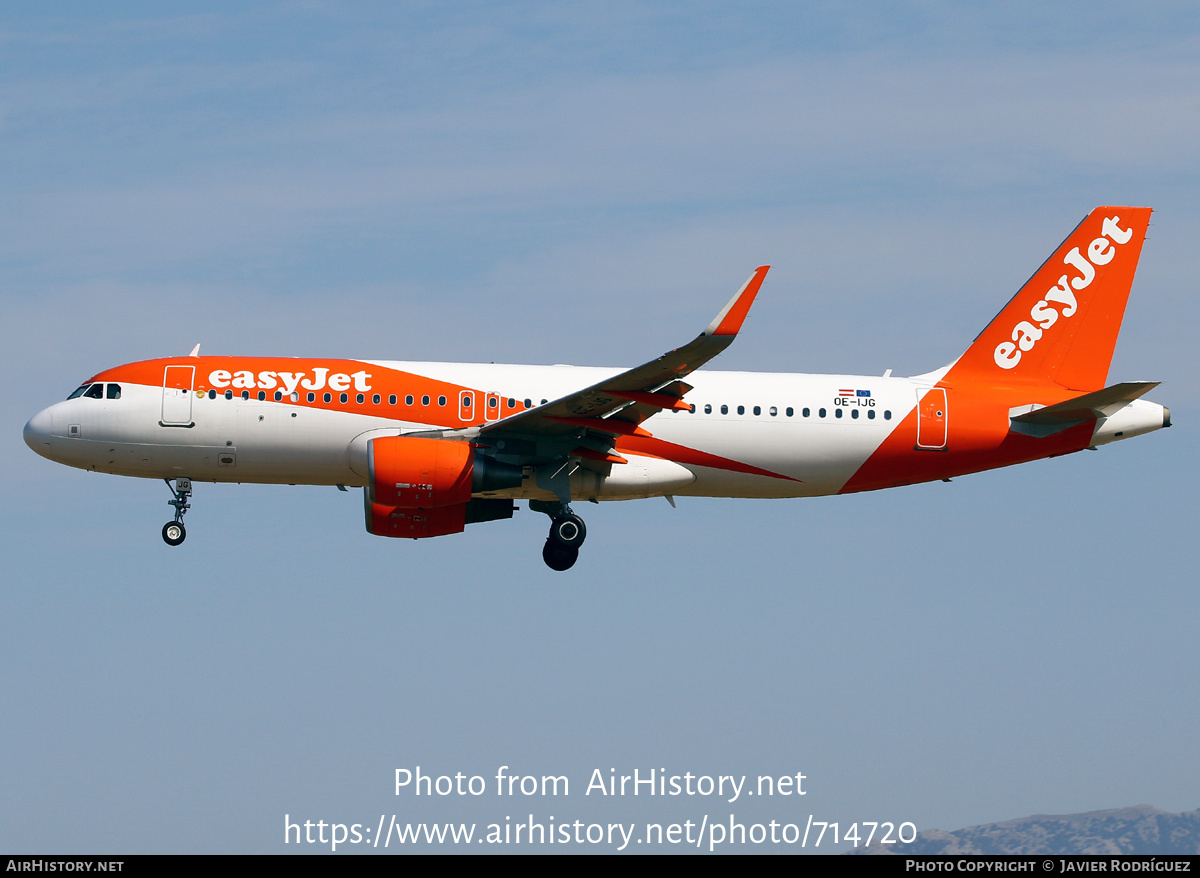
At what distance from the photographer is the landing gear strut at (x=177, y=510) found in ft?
113

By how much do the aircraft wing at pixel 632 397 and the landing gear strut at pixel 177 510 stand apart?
749 centimetres

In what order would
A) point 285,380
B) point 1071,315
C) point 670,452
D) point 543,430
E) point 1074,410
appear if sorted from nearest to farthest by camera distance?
point 543,430 < point 285,380 < point 670,452 < point 1074,410 < point 1071,315

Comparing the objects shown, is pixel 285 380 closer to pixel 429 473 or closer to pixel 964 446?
pixel 429 473

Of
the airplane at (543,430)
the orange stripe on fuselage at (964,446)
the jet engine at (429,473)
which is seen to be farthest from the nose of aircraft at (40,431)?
the orange stripe on fuselage at (964,446)

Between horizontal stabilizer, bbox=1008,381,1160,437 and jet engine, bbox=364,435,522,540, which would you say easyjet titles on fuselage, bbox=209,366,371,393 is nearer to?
jet engine, bbox=364,435,522,540

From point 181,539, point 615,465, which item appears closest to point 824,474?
point 615,465

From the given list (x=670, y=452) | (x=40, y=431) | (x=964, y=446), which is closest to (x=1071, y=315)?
(x=964, y=446)

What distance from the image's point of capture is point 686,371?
101 feet

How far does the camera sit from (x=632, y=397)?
3152 centimetres

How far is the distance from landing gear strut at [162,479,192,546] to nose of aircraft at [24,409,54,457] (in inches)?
118

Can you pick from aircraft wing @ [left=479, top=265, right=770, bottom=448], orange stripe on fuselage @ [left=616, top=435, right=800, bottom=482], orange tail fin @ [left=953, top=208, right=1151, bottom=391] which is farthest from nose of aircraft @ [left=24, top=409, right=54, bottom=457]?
orange tail fin @ [left=953, top=208, right=1151, bottom=391]

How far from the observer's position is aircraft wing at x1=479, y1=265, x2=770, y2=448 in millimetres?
28453

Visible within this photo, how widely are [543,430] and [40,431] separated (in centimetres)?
1225

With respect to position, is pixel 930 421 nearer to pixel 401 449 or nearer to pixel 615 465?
pixel 615 465
